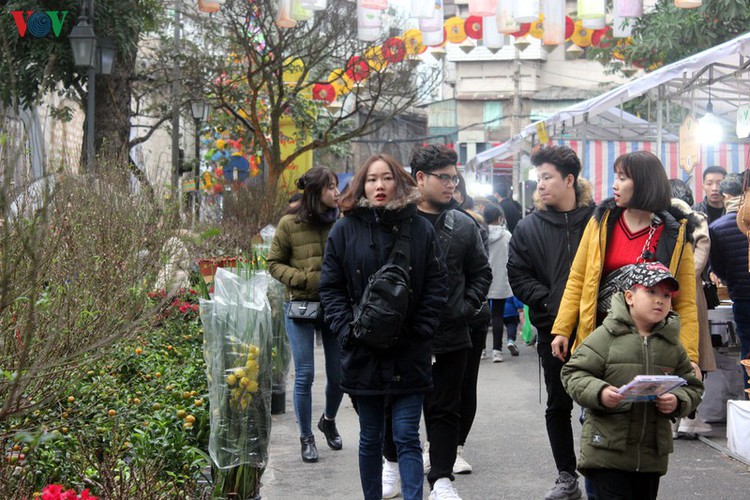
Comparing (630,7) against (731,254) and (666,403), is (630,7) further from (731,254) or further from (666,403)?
(666,403)

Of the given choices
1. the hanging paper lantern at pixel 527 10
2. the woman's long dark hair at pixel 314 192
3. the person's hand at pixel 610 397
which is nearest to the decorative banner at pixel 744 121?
the hanging paper lantern at pixel 527 10

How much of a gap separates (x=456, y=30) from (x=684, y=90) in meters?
8.68

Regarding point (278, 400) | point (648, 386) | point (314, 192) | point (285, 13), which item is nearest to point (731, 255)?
point (314, 192)

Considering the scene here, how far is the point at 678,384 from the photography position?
14.5ft

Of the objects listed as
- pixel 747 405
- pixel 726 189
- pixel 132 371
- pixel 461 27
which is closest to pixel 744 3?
pixel 461 27

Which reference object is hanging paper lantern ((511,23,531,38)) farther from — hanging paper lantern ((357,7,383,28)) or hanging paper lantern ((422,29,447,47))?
hanging paper lantern ((357,7,383,28))

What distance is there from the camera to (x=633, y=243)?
17.8 feet

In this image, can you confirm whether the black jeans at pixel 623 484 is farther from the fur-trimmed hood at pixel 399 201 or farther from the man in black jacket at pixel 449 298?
the fur-trimmed hood at pixel 399 201

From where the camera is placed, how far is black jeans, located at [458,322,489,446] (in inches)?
267

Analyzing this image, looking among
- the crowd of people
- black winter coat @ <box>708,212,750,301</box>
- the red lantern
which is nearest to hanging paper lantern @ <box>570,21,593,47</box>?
the red lantern

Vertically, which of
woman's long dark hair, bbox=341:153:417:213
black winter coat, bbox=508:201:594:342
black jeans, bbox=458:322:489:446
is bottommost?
black jeans, bbox=458:322:489:446

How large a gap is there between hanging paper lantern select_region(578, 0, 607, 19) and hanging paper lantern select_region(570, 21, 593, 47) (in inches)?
135

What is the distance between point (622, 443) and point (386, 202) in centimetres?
162

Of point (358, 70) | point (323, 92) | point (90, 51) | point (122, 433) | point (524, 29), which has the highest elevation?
point (358, 70)
